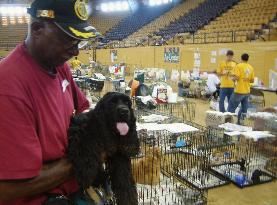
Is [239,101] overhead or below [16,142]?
below

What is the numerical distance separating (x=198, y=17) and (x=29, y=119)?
16.2 metres

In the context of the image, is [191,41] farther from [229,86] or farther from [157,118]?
[157,118]

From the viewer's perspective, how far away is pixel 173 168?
137 inches

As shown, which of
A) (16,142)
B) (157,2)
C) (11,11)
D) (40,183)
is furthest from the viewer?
(157,2)

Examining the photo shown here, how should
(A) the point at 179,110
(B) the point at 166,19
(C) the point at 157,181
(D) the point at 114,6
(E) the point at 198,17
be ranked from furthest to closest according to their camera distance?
(D) the point at 114,6 → (B) the point at 166,19 → (E) the point at 198,17 → (A) the point at 179,110 → (C) the point at 157,181

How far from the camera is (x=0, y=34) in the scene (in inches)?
938

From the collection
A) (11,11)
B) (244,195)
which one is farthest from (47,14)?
(11,11)

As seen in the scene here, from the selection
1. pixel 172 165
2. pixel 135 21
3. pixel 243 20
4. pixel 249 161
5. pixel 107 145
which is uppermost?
pixel 135 21

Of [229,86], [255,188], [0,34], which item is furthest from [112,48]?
[255,188]

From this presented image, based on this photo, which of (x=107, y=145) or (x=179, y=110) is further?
(x=179, y=110)

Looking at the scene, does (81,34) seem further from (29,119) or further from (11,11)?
(11,11)

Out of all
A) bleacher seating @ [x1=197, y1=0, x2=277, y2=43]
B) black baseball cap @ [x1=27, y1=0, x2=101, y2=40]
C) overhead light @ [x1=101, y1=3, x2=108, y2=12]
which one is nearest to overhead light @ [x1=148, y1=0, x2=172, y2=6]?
overhead light @ [x1=101, y1=3, x2=108, y2=12]

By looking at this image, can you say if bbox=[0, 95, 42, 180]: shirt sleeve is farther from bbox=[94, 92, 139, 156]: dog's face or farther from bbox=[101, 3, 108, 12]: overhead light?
bbox=[101, 3, 108, 12]: overhead light

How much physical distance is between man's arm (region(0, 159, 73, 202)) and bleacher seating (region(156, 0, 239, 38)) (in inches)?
551
